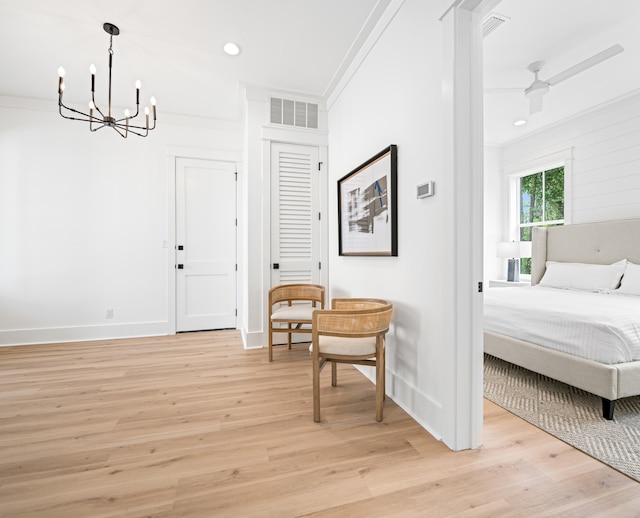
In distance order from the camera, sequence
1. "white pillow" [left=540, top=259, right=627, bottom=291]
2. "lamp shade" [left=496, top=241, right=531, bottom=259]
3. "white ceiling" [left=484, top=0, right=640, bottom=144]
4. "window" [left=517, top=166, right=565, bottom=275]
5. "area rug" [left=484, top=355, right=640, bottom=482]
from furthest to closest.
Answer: "lamp shade" [left=496, top=241, right=531, bottom=259]
"window" [left=517, top=166, right=565, bottom=275]
"white pillow" [left=540, top=259, right=627, bottom=291]
"white ceiling" [left=484, top=0, right=640, bottom=144]
"area rug" [left=484, top=355, right=640, bottom=482]

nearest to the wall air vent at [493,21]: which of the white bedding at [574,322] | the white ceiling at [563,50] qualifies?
the white ceiling at [563,50]

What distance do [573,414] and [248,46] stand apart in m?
3.88

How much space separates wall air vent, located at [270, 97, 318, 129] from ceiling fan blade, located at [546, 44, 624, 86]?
2.54 meters

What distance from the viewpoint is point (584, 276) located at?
3631 mm

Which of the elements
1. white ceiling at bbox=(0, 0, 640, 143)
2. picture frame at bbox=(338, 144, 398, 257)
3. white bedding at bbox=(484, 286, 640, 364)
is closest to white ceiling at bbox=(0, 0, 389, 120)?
white ceiling at bbox=(0, 0, 640, 143)

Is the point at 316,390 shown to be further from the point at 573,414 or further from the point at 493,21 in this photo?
the point at 493,21

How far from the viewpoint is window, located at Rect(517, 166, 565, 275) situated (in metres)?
4.61

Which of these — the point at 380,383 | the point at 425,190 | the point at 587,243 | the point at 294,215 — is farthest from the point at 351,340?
the point at 587,243

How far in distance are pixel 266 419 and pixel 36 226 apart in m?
3.92

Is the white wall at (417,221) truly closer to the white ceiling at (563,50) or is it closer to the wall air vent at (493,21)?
the wall air vent at (493,21)

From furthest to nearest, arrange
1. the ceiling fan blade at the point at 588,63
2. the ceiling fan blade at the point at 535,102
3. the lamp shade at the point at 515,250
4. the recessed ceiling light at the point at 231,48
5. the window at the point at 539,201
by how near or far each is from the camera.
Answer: the lamp shade at the point at 515,250 → the window at the point at 539,201 → the ceiling fan blade at the point at 535,102 → the recessed ceiling light at the point at 231,48 → the ceiling fan blade at the point at 588,63

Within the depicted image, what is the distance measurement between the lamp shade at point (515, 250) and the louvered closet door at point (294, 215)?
10.2 ft

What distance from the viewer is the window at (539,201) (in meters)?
4.61

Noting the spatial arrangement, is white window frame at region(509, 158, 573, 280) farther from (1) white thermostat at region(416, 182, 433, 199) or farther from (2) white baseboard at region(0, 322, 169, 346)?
(2) white baseboard at region(0, 322, 169, 346)
